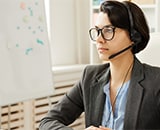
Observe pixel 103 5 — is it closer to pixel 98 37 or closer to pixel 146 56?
pixel 98 37

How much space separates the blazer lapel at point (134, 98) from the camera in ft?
3.99

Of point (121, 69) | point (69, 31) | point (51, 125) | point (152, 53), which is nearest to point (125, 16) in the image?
point (121, 69)

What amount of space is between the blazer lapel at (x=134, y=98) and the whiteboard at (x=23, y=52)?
1013 millimetres

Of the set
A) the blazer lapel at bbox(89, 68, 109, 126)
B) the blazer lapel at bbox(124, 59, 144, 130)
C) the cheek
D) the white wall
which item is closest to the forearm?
the blazer lapel at bbox(89, 68, 109, 126)

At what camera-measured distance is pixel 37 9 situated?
87.6 inches

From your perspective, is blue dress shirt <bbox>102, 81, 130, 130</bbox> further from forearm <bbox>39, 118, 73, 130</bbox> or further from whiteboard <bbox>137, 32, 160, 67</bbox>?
whiteboard <bbox>137, 32, 160, 67</bbox>

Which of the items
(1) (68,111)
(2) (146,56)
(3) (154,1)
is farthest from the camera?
(3) (154,1)

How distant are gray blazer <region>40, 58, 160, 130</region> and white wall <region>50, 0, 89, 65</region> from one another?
1683mm

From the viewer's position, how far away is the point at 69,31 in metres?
3.15

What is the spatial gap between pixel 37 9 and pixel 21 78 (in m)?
0.54

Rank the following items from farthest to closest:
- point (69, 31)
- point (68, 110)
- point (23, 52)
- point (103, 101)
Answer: point (69, 31)
point (23, 52)
point (68, 110)
point (103, 101)

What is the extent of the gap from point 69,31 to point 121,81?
6.27ft

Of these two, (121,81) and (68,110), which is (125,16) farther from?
(68,110)

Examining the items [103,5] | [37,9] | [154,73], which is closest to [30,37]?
[37,9]
